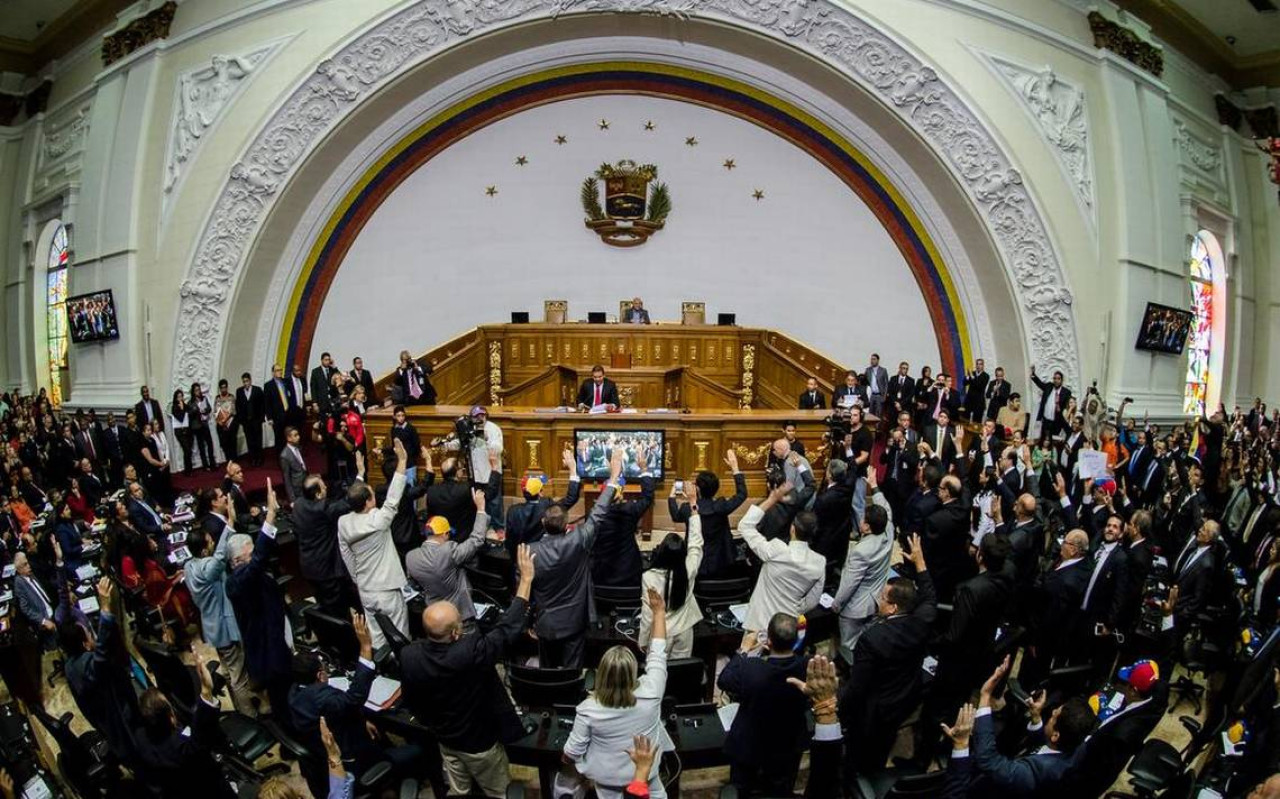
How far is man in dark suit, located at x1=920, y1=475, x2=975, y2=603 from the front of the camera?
568 cm

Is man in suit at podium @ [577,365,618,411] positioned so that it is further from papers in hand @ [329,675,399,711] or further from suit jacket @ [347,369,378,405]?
papers in hand @ [329,675,399,711]

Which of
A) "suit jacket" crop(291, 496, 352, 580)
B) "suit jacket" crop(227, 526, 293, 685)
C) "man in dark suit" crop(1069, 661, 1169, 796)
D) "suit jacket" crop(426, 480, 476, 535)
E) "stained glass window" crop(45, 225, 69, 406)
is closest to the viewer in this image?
"man in dark suit" crop(1069, 661, 1169, 796)

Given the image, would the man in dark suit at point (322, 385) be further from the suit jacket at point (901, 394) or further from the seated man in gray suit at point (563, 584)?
the suit jacket at point (901, 394)

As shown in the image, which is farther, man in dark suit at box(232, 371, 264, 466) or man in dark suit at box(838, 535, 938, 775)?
man in dark suit at box(232, 371, 264, 466)

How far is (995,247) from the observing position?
43.6ft

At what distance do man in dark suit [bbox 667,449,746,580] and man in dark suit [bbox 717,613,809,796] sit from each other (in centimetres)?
192

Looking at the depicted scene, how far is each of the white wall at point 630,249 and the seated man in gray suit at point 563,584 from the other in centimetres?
1140

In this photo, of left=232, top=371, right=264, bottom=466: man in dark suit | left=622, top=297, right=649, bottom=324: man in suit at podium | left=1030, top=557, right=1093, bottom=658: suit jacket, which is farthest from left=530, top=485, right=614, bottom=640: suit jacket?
left=622, top=297, right=649, bottom=324: man in suit at podium

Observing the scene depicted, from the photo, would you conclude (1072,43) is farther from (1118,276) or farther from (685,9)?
(685,9)

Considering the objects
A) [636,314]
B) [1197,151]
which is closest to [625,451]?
[636,314]

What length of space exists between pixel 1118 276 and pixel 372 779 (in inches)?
A: 533

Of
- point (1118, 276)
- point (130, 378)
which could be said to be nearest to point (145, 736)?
point (130, 378)

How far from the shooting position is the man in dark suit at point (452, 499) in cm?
598

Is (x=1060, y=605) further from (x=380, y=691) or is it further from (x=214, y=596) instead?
(x=214, y=596)
